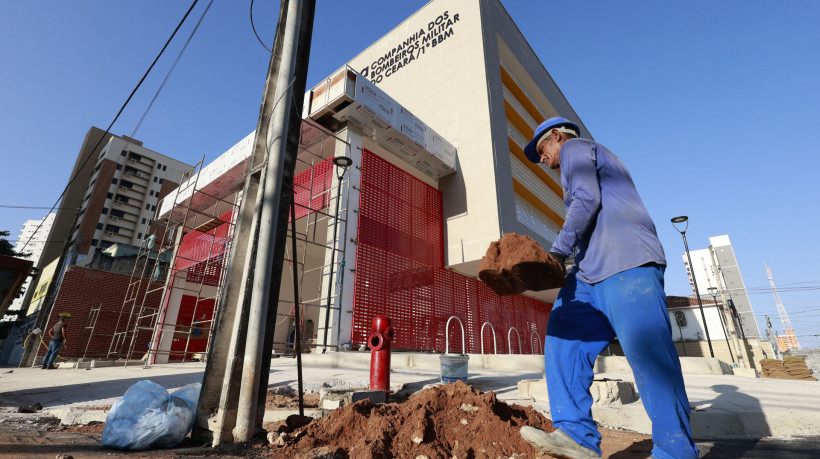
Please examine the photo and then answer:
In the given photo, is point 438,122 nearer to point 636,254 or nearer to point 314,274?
point 314,274

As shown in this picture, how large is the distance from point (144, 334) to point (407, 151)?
14251 mm

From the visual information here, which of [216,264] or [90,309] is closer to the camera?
[216,264]

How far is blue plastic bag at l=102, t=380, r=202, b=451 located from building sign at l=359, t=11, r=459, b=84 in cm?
1706

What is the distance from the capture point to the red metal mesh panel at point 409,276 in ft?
33.4

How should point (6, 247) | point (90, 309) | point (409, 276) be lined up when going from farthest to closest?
point (6, 247)
point (90, 309)
point (409, 276)

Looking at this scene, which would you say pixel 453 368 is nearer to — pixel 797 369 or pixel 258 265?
pixel 258 265

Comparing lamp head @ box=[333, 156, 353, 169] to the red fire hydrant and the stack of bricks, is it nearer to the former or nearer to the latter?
the red fire hydrant

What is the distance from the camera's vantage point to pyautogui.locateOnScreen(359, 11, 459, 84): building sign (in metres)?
16.6

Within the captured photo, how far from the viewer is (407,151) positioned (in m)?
12.1

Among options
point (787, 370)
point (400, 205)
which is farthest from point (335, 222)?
point (787, 370)

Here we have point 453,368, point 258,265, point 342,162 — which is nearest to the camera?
point 258,265

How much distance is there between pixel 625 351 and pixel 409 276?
9634mm

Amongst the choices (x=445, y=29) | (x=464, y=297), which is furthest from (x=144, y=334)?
(x=445, y=29)

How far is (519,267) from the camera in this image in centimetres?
197
